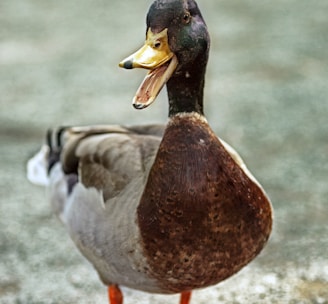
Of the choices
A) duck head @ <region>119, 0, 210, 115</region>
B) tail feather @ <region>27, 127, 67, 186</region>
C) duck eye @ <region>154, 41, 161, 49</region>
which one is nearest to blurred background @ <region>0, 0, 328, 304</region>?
tail feather @ <region>27, 127, 67, 186</region>

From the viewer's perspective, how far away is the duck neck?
277 centimetres

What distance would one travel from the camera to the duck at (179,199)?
261cm

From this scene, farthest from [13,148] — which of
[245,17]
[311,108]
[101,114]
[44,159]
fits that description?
[245,17]

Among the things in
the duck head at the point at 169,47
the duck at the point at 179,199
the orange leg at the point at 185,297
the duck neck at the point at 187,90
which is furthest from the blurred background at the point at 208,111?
the duck head at the point at 169,47

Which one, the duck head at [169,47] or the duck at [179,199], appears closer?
the duck head at [169,47]

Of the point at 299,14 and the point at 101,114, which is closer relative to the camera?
the point at 101,114

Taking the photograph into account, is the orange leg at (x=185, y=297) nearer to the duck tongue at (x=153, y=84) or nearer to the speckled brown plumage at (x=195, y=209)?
the speckled brown plumage at (x=195, y=209)

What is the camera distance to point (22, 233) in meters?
4.18

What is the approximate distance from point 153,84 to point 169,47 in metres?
0.15

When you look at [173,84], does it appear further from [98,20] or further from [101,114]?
[98,20]

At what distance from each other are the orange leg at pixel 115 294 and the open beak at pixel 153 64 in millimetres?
1106

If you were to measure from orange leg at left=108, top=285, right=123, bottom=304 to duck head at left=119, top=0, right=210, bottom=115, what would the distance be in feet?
3.32

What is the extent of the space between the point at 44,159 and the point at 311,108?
2.10 m

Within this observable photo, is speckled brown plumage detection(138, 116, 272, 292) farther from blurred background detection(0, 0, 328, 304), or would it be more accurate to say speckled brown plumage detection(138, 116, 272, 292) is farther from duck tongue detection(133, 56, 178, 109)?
blurred background detection(0, 0, 328, 304)
